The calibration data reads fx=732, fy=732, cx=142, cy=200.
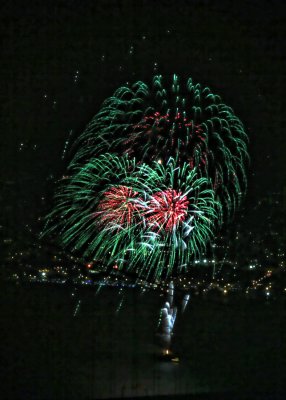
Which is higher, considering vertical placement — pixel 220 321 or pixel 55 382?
pixel 220 321

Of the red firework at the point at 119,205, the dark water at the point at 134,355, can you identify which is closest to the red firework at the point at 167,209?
the red firework at the point at 119,205

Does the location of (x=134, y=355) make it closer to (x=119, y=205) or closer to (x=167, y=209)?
(x=167, y=209)

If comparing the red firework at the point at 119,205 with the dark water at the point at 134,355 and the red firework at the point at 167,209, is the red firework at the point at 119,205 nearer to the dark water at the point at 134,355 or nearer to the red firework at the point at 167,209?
the red firework at the point at 167,209

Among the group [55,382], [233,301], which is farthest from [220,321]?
[55,382]

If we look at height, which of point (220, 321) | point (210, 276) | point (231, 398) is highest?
point (210, 276)

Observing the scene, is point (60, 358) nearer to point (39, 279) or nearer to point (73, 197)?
point (73, 197)

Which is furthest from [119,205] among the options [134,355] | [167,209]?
[134,355]
